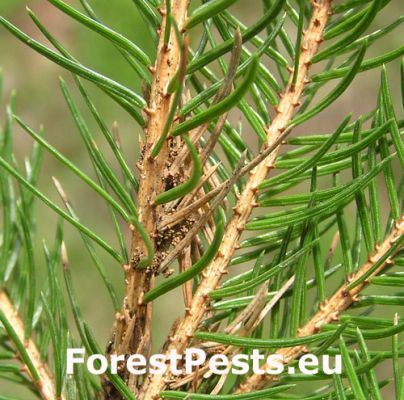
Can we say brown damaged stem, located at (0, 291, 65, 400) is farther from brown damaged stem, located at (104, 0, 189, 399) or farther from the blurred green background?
the blurred green background

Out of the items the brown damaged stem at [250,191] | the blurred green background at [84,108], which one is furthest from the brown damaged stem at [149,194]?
the blurred green background at [84,108]

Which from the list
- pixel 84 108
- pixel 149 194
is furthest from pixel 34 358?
pixel 84 108

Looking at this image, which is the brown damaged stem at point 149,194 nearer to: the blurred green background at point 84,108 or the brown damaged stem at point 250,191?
the brown damaged stem at point 250,191

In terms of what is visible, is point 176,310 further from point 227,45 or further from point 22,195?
point 227,45

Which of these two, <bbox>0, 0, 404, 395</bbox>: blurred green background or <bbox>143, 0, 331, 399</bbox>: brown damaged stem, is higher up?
<bbox>0, 0, 404, 395</bbox>: blurred green background

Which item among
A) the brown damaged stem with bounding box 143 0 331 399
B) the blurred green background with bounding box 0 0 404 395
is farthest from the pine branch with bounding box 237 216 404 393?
the blurred green background with bounding box 0 0 404 395

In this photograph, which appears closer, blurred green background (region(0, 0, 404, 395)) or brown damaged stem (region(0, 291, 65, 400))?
brown damaged stem (region(0, 291, 65, 400))
